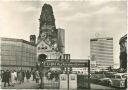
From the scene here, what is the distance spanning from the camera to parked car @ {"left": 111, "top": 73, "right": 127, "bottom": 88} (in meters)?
13.6

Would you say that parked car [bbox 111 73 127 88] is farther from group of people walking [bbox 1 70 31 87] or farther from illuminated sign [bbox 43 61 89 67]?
group of people walking [bbox 1 70 31 87]

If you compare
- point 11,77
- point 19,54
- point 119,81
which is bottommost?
point 119,81

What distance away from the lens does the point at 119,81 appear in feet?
44.9

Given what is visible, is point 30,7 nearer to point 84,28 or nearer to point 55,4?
point 55,4

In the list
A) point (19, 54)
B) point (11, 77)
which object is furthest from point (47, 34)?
point (11, 77)

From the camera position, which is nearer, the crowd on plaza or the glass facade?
the crowd on plaza

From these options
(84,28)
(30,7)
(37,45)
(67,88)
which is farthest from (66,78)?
(37,45)

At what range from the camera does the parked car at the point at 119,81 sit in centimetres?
1357

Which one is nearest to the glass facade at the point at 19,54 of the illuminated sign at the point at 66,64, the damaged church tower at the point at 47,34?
the damaged church tower at the point at 47,34

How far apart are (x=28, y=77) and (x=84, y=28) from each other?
7.56m

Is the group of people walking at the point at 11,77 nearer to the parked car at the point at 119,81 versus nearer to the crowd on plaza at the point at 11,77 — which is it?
the crowd on plaza at the point at 11,77

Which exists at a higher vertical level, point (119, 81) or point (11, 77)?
point (11, 77)

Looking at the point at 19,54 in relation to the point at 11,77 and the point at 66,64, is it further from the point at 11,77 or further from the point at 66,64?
the point at 66,64

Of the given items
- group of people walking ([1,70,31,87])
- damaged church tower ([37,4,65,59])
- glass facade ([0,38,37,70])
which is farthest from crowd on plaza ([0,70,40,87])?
damaged church tower ([37,4,65,59])
